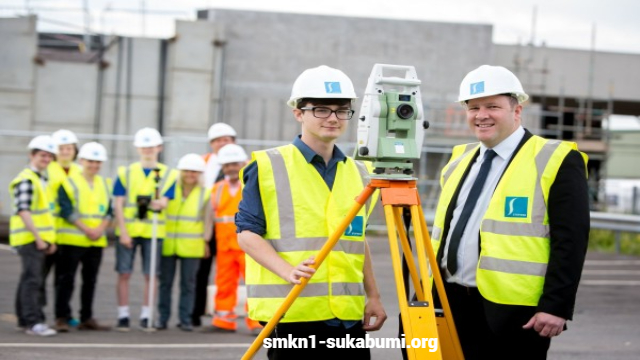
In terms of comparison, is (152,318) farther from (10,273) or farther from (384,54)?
(384,54)

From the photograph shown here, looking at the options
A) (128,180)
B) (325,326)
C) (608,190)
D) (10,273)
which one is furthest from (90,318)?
(608,190)

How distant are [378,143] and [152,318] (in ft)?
23.2

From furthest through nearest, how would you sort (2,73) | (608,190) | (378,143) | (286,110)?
(608,190) → (286,110) → (2,73) → (378,143)

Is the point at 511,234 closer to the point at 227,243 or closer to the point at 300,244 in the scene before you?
the point at 300,244

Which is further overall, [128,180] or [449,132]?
[449,132]

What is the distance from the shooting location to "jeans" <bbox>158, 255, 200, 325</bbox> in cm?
1144

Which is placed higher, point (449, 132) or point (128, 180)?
point (449, 132)

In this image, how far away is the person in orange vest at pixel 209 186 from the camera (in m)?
12.1

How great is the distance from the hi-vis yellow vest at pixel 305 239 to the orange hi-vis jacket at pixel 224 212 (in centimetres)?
598

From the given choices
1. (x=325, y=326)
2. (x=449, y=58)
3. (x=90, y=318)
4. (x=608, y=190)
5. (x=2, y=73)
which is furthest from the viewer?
(x=608, y=190)

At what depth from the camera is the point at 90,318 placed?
11266 millimetres

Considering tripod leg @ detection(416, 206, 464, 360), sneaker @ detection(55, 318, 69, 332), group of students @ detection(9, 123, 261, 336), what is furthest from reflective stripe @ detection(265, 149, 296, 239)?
sneaker @ detection(55, 318, 69, 332)

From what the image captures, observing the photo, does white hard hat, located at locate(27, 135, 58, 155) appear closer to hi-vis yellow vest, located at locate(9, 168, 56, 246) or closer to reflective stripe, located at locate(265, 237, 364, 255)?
hi-vis yellow vest, located at locate(9, 168, 56, 246)

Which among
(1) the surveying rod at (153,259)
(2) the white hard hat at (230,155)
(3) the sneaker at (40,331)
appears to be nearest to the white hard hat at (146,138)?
(1) the surveying rod at (153,259)
